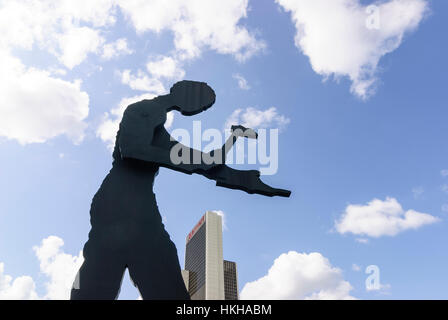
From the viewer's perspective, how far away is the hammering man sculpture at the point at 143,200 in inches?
213

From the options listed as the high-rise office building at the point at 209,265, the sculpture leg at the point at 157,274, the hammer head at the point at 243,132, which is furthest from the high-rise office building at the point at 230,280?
the sculpture leg at the point at 157,274

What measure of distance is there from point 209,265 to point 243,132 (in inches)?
2379

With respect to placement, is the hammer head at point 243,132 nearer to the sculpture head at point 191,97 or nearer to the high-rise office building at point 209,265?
the sculpture head at point 191,97

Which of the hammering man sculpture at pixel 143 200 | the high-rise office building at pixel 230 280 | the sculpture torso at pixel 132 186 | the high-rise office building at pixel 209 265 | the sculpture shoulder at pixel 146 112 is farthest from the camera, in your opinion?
the high-rise office building at pixel 230 280

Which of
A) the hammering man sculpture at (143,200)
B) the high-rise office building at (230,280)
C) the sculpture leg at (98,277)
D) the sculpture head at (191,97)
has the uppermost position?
the high-rise office building at (230,280)

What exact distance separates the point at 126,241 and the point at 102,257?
0.40 meters

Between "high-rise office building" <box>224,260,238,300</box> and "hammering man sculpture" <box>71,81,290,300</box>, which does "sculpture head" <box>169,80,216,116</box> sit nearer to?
"hammering man sculpture" <box>71,81,290,300</box>
